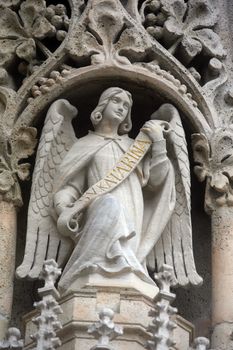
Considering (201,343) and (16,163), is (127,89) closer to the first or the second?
(16,163)

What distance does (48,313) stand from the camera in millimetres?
8055

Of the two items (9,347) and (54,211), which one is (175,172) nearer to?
(54,211)

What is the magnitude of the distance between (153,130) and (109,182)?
505 millimetres

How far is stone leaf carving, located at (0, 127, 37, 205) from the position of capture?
9.25 metres

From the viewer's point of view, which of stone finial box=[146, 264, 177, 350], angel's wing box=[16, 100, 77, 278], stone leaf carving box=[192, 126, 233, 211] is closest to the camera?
stone finial box=[146, 264, 177, 350]

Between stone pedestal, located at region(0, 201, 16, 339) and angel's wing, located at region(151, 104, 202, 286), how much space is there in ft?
2.93

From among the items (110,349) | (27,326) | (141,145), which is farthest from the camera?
(141,145)

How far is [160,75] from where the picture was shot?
31.6 feet

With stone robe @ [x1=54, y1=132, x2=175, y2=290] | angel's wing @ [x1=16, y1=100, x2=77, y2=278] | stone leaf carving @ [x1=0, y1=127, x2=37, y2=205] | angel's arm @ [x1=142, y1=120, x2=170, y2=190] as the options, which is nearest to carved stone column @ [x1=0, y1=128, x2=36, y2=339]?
stone leaf carving @ [x1=0, y1=127, x2=37, y2=205]

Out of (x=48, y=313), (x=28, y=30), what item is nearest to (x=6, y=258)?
(x=48, y=313)

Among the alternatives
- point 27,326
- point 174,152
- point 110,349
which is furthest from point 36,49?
point 110,349

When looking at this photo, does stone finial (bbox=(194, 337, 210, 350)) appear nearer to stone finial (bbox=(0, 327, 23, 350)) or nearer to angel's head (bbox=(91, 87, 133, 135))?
stone finial (bbox=(0, 327, 23, 350))

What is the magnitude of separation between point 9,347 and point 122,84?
7.47 feet

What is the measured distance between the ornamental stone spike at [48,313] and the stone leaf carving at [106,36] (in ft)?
6.06
